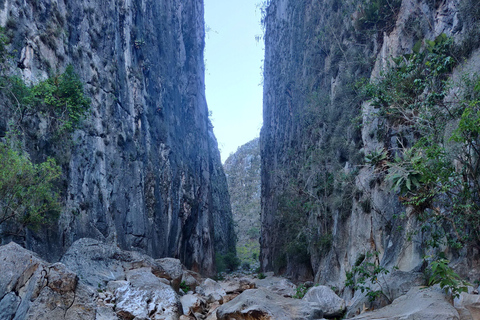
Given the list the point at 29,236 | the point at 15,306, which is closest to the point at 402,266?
the point at 15,306

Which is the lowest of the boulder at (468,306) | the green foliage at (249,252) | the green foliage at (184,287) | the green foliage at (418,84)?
the green foliage at (249,252)

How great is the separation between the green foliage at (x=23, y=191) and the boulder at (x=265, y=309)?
22.7 ft

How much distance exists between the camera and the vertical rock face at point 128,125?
49.5ft

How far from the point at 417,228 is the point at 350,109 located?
10.1m

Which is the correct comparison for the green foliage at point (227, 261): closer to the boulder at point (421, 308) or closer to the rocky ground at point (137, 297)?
the rocky ground at point (137, 297)

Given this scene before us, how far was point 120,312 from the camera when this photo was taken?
32.9 feet

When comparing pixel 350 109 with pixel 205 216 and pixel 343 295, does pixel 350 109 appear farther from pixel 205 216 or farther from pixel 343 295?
pixel 205 216

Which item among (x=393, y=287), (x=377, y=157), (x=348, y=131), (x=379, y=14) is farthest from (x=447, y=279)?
(x=379, y=14)

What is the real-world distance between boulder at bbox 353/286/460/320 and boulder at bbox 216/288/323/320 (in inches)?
94.1

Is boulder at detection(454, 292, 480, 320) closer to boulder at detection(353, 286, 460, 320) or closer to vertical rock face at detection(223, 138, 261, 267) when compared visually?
boulder at detection(353, 286, 460, 320)

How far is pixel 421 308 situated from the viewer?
6.48m

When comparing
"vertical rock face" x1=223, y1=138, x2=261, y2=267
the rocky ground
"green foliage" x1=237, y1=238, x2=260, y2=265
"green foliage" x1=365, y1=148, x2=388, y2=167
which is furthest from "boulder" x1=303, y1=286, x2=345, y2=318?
"vertical rock face" x1=223, y1=138, x2=261, y2=267

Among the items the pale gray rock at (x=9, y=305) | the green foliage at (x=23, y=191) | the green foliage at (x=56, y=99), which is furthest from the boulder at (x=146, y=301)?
the green foliage at (x=56, y=99)

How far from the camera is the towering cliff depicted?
448 inches
